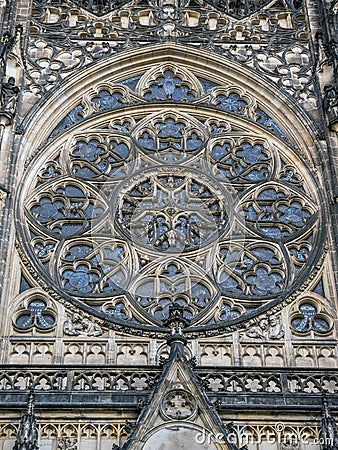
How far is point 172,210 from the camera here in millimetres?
18156

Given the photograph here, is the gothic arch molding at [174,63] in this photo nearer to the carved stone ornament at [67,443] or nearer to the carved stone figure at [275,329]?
the carved stone figure at [275,329]

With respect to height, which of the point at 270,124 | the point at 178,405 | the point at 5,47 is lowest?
the point at 178,405

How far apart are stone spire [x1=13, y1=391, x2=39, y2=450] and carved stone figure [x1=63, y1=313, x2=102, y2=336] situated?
2.48m

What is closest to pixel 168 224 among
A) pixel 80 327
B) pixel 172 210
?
pixel 172 210

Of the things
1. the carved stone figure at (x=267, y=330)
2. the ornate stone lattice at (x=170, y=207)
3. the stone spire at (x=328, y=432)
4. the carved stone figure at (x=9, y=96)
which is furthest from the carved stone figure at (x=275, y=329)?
the carved stone figure at (x=9, y=96)

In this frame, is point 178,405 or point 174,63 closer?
point 178,405

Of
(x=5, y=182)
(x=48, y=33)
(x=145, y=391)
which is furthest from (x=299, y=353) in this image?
(x=48, y=33)

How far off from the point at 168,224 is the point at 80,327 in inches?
110

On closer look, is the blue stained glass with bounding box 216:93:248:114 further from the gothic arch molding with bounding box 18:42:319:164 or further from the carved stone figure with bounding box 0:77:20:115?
the carved stone figure with bounding box 0:77:20:115

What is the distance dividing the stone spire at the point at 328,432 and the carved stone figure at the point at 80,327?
4159mm

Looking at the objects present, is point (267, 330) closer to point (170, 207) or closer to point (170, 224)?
point (170, 224)

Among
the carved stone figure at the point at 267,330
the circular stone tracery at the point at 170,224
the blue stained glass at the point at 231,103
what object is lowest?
the carved stone figure at the point at 267,330

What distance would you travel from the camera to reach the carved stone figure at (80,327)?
1622 cm

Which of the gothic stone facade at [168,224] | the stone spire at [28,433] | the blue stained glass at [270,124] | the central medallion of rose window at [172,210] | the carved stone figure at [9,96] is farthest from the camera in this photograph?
the blue stained glass at [270,124]
